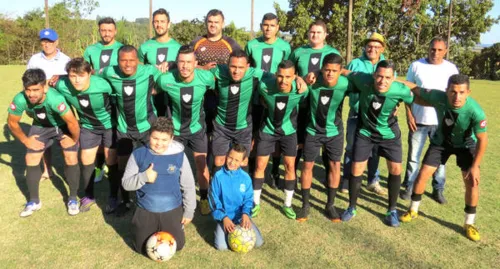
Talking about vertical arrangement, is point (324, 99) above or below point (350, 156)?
Result: above

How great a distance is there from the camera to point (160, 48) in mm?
5430

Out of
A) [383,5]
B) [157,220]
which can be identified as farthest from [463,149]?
[383,5]

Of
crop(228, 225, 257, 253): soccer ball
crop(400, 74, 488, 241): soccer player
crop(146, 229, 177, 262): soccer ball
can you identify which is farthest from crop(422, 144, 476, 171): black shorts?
crop(146, 229, 177, 262): soccer ball

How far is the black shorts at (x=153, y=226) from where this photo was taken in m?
3.89

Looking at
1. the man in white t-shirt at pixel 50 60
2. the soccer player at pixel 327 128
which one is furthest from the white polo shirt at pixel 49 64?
the soccer player at pixel 327 128

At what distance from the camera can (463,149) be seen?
439 centimetres

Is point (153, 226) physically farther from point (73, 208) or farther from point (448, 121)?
point (448, 121)

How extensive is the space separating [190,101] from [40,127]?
191 cm

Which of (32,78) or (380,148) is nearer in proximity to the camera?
(32,78)

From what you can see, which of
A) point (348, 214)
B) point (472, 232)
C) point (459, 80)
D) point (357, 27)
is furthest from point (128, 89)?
point (357, 27)

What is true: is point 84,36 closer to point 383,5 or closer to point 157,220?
point 383,5

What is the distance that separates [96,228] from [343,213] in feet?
9.75

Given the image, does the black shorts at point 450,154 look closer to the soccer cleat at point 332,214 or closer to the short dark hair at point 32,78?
the soccer cleat at point 332,214

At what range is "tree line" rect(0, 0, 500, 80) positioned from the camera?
28031 mm
